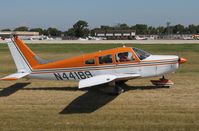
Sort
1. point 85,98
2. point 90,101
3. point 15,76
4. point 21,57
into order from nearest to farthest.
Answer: point 90,101, point 85,98, point 15,76, point 21,57

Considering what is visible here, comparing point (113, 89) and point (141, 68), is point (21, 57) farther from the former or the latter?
point (141, 68)

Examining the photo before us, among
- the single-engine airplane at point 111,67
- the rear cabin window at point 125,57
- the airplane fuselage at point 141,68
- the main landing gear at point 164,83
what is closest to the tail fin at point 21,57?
the single-engine airplane at point 111,67

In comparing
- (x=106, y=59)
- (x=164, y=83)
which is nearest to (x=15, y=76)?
(x=106, y=59)

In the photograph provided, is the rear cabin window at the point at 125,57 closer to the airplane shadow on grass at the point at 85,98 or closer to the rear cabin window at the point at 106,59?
the rear cabin window at the point at 106,59

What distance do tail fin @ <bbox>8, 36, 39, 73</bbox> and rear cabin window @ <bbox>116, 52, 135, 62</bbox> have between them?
10.7ft

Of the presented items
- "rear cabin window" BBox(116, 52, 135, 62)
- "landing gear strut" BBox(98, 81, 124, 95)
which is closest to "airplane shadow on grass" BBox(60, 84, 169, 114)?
"landing gear strut" BBox(98, 81, 124, 95)

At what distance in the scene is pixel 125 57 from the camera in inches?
479

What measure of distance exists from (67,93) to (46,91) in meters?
0.94

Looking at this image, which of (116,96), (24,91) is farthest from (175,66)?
(24,91)

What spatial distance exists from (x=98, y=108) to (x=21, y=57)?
4.64m

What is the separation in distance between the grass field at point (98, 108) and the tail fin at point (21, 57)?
0.88 m

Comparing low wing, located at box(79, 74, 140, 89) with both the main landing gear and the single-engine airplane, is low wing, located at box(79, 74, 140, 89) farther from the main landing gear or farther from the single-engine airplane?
the main landing gear

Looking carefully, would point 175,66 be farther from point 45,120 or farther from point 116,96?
point 45,120

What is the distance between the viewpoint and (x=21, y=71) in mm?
12984
